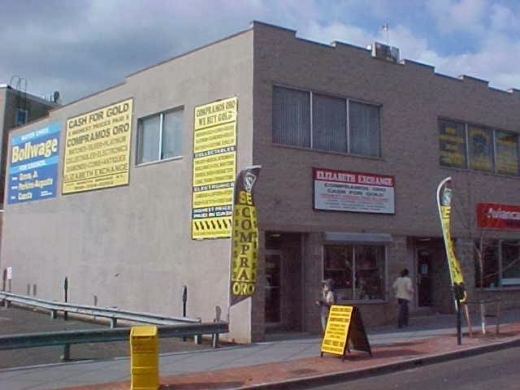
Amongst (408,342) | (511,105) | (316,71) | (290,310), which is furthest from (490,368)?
(511,105)

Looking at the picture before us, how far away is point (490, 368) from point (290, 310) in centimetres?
631

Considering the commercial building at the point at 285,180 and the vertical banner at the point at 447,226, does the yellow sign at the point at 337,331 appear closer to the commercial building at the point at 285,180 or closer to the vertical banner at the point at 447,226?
the commercial building at the point at 285,180

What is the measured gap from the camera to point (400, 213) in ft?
63.5

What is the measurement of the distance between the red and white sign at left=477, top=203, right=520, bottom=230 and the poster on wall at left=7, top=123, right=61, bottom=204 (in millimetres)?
15049

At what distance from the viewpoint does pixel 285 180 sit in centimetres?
1703

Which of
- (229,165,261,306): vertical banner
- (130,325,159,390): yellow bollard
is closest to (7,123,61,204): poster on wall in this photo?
(229,165,261,306): vertical banner

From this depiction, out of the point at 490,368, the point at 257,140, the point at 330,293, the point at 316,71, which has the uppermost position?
the point at 316,71

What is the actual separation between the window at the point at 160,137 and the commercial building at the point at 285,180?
45 millimetres

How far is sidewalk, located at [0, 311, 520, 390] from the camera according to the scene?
10867 millimetres

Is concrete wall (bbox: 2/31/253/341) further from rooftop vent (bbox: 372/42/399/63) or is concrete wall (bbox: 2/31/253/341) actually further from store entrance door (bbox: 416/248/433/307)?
store entrance door (bbox: 416/248/433/307)

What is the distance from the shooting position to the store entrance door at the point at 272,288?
17.2 m

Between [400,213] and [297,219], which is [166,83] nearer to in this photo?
[297,219]

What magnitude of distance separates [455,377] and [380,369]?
1.41 m

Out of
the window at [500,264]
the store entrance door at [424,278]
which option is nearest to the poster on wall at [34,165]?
the store entrance door at [424,278]
